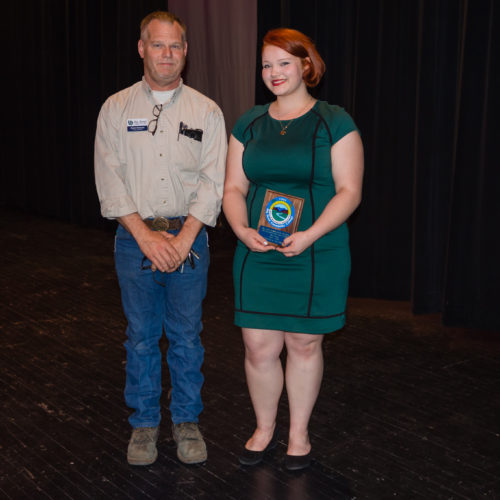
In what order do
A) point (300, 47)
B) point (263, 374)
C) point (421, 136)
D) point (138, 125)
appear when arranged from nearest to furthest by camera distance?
point (300, 47)
point (138, 125)
point (263, 374)
point (421, 136)

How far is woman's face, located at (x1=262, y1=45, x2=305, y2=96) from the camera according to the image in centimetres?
212

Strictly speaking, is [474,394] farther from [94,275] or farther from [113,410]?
[94,275]

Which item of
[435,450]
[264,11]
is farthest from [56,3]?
[435,450]

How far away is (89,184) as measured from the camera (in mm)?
7672

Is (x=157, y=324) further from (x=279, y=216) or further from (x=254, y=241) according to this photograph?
(x=279, y=216)

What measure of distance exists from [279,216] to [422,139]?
2.28 meters

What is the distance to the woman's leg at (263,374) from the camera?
2344 mm

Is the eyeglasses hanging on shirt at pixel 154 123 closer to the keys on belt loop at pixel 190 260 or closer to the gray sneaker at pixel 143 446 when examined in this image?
the keys on belt loop at pixel 190 260

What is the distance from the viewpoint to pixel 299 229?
2203 mm

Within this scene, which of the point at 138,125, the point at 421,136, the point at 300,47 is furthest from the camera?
the point at 421,136

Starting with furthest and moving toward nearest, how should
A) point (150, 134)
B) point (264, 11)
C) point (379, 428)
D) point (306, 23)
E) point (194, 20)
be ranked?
point (194, 20) < point (264, 11) < point (306, 23) < point (379, 428) < point (150, 134)

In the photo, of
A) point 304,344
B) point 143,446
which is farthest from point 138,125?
point 143,446

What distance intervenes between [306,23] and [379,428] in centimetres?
300

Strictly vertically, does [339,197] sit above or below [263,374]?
above
